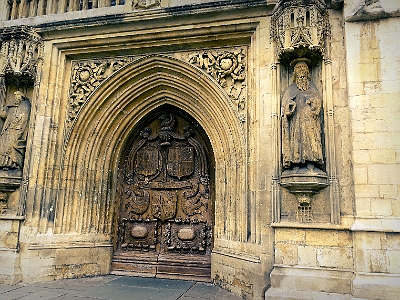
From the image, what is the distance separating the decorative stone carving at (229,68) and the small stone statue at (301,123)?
2.90 feet

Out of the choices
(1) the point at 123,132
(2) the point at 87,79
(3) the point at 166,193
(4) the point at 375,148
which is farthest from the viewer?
(1) the point at 123,132

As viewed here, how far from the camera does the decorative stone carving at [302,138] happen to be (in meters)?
4.94

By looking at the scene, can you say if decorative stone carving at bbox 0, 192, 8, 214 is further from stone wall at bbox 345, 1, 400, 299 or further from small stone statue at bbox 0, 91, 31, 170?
stone wall at bbox 345, 1, 400, 299

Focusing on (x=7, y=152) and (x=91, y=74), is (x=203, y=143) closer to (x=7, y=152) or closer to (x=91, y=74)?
(x=91, y=74)

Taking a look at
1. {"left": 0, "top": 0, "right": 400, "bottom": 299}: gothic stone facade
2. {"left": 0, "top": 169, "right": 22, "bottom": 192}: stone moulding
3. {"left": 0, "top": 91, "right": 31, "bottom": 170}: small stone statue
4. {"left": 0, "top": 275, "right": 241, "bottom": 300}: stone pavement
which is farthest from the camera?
{"left": 0, "top": 91, "right": 31, "bottom": 170}: small stone statue

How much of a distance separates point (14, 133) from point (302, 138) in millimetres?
4894

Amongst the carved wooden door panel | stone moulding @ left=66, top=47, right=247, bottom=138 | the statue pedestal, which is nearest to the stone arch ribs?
stone moulding @ left=66, top=47, right=247, bottom=138

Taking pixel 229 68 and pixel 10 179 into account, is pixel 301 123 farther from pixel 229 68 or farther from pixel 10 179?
pixel 10 179

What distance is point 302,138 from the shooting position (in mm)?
5047

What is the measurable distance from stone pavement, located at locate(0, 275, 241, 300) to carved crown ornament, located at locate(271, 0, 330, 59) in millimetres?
3841

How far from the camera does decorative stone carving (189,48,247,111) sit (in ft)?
19.7

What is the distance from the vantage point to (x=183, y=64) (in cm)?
648

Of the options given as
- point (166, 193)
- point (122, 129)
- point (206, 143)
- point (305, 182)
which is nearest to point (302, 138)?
point (305, 182)

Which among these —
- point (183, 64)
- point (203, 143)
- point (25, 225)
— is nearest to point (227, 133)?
point (203, 143)
